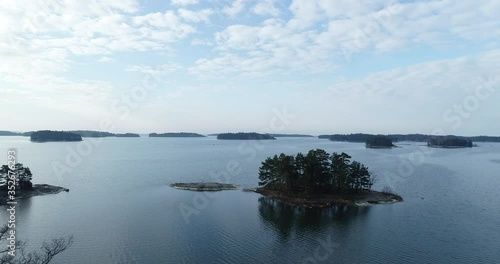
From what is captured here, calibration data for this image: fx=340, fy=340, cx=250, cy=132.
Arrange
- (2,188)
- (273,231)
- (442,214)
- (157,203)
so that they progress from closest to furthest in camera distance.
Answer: (273,231)
(442,214)
(157,203)
(2,188)

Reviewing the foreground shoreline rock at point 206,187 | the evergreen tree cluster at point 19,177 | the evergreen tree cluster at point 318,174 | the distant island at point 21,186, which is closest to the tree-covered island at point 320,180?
the evergreen tree cluster at point 318,174

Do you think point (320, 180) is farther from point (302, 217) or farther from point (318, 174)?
point (302, 217)

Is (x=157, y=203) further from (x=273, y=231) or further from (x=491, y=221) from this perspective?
(x=491, y=221)

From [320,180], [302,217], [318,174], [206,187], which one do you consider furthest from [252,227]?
[206,187]

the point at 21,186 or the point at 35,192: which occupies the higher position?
the point at 21,186

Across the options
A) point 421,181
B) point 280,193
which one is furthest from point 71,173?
point 421,181

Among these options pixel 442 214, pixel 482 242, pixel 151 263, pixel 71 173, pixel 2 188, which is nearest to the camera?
pixel 151 263
